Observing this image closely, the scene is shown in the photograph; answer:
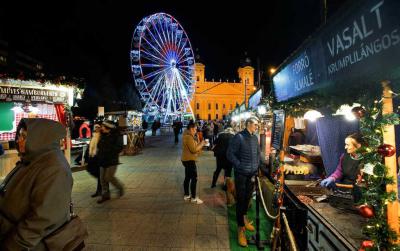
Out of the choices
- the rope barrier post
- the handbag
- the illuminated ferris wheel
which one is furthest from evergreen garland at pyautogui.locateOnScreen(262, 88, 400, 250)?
the illuminated ferris wheel

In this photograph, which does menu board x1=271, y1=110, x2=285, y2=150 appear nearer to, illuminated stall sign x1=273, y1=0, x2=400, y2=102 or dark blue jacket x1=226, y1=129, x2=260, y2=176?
dark blue jacket x1=226, y1=129, x2=260, y2=176

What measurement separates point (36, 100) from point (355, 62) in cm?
860

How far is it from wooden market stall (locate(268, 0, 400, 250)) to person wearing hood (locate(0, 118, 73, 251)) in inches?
99.2

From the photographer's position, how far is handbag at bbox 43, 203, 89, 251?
200 cm

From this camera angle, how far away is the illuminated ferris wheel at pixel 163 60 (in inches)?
834

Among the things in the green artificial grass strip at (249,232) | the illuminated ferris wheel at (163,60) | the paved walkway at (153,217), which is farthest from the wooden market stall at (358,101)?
the illuminated ferris wheel at (163,60)

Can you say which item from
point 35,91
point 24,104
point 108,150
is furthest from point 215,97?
point 108,150

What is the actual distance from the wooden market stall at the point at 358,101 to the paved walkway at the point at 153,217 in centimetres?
161

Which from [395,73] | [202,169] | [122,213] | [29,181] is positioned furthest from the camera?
[202,169]

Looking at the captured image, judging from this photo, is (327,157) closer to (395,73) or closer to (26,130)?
(395,73)

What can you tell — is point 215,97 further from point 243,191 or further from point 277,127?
point 243,191

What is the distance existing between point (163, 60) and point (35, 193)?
78.7 ft

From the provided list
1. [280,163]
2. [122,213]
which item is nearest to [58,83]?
[122,213]

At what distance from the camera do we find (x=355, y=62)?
2205mm
